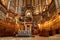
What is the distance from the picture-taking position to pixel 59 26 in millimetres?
9391

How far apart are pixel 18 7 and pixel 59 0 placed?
1424 centimetres

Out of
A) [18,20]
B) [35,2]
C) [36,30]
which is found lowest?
[36,30]

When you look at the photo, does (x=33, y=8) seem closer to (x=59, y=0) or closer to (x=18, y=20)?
(x=18, y=20)

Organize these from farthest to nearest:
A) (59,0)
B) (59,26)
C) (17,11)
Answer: (17,11), (59,0), (59,26)

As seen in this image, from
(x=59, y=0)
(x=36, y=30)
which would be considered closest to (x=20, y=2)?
(x=36, y=30)

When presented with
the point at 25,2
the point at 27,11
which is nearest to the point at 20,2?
the point at 25,2

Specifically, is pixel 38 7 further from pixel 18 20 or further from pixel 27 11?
pixel 18 20

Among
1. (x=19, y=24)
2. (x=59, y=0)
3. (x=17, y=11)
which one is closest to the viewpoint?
(x=59, y=0)

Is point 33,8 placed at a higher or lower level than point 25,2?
lower

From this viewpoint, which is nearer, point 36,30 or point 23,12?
point 36,30

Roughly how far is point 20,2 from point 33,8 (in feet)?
10.5

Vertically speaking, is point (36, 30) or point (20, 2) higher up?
point (20, 2)

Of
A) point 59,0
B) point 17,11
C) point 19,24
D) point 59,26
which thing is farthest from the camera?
point 17,11

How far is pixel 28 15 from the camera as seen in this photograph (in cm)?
2230
